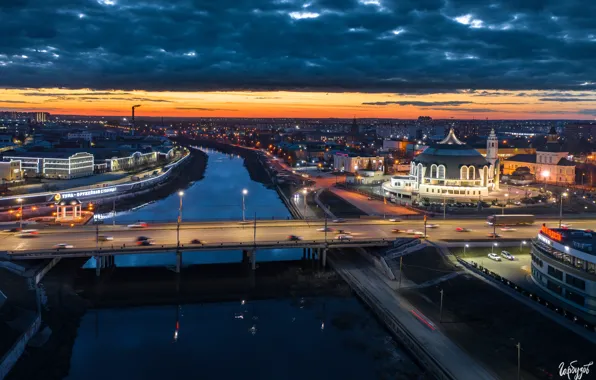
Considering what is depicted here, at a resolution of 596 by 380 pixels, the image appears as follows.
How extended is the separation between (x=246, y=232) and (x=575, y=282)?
2987 centimetres

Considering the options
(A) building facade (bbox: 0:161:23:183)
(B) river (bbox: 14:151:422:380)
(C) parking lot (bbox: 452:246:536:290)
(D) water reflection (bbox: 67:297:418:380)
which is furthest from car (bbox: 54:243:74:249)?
(A) building facade (bbox: 0:161:23:183)

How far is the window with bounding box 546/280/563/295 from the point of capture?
1531 inches

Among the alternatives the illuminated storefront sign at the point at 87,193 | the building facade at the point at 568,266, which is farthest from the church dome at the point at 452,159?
the illuminated storefront sign at the point at 87,193

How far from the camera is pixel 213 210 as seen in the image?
88062 mm

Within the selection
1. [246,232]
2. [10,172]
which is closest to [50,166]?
[10,172]

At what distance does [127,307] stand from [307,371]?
53.2ft

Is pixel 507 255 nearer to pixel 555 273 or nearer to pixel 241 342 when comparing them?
pixel 555 273

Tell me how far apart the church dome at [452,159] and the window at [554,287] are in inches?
1975

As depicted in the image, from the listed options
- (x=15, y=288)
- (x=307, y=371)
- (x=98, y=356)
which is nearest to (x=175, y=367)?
(x=98, y=356)

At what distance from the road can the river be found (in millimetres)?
10504

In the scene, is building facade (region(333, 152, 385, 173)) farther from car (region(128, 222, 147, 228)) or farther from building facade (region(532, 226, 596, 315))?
building facade (region(532, 226, 596, 315))

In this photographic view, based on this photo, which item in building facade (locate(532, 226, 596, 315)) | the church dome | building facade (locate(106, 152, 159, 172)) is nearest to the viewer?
building facade (locate(532, 226, 596, 315))

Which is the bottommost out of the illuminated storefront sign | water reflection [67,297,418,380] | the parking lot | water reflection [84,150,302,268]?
water reflection [67,297,418,380]

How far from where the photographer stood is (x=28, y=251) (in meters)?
46.3
